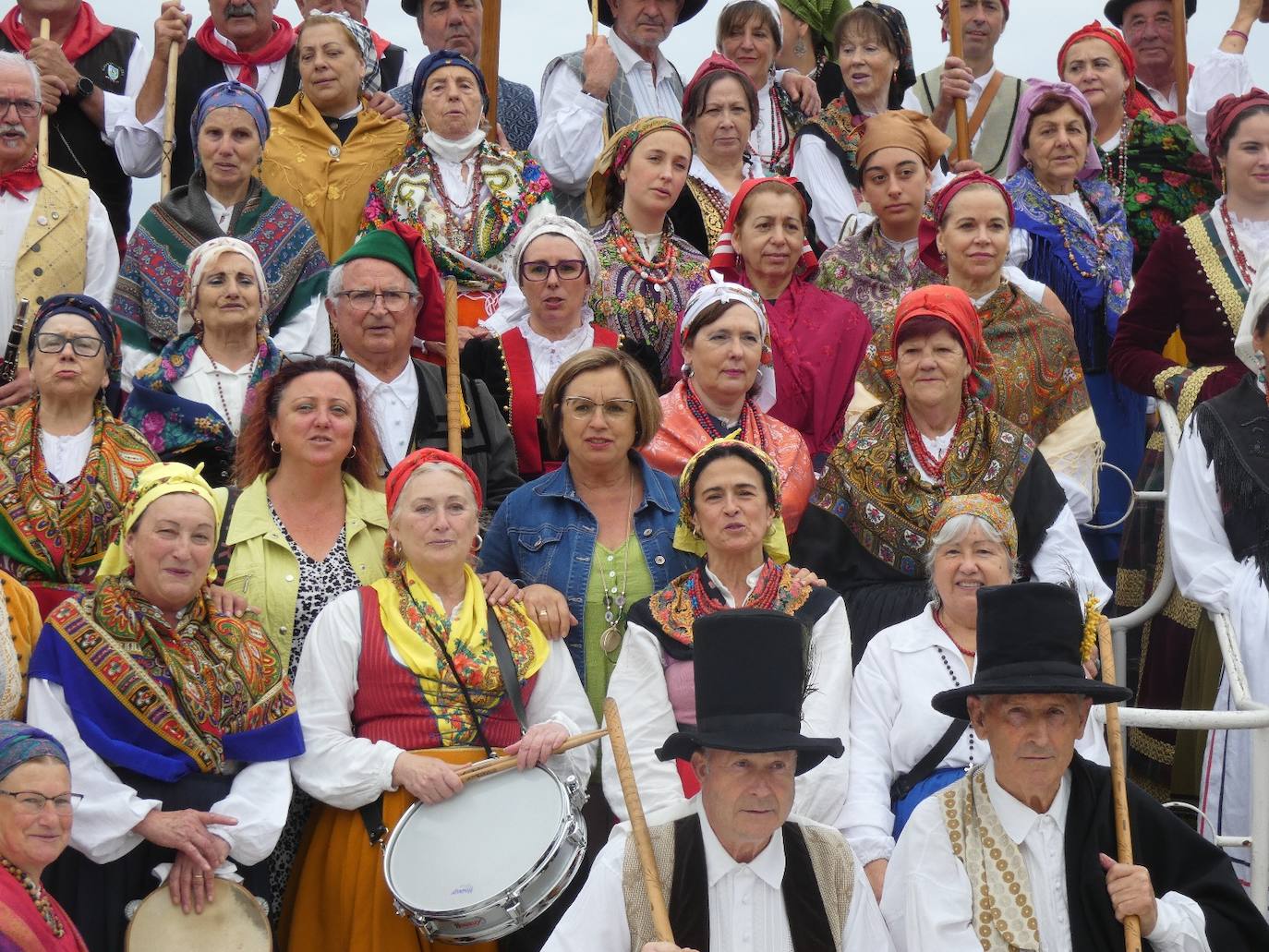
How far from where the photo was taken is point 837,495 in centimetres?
639

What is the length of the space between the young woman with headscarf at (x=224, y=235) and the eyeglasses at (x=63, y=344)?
831 millimetres

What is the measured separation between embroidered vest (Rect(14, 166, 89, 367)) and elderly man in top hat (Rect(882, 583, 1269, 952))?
4180 mm

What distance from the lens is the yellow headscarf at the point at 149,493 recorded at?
5320 mm

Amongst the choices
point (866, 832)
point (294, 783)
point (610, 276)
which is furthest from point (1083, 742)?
point (610, 276)

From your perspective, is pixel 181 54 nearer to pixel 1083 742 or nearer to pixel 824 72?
pixel 824 72

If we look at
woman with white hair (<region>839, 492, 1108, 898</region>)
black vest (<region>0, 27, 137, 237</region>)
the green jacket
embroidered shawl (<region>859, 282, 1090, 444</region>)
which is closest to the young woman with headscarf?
black vest (<region>0, 27, 137, 237</region>)

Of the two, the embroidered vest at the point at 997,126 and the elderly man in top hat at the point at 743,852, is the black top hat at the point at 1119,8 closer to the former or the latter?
the embroidered vest at the point at 997,126

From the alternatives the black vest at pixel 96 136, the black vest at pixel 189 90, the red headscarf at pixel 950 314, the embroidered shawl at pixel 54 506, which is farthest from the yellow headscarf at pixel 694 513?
the black vest at pixel 96 136

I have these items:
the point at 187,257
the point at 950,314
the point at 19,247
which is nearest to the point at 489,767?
the point at 950,314

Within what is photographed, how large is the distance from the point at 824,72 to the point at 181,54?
3112mm

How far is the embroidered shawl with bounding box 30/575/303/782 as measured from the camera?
16.6ft

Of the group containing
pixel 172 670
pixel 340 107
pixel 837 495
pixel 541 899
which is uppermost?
pixel 340 107

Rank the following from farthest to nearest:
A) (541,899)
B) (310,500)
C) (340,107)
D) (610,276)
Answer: (340,107) < (610,276) < (310,500) < (541,899)

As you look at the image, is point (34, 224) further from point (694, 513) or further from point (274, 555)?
point (694, 513)
